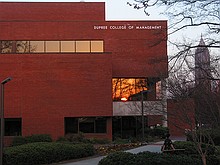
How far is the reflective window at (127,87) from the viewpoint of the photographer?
44.7 m

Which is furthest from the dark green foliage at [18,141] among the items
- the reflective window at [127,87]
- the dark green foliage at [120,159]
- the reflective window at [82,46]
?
the dark green foliage at [120,159]

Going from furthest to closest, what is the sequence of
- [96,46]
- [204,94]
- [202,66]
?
[96,46] → [204,94] → [202,66]

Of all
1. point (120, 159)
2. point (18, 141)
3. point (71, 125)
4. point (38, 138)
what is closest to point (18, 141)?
point (18, 141)

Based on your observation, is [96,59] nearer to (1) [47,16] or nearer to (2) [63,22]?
(2) [63,22]

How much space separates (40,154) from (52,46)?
911 inches

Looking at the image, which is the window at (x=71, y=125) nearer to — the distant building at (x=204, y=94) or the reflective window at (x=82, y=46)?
the reflective window at (x=82, y=46)

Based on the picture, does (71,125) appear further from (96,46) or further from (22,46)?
(22,46)

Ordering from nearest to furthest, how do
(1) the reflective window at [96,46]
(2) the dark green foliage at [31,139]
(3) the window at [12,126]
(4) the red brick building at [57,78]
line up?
(2) the dark green foliage at [31,139], (4) the red brick building at [57,78], (3) the window at [12,126], (1) the reflective window at [96,46]

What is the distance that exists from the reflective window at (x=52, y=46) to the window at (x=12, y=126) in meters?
8.20

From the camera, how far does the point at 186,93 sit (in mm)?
13219

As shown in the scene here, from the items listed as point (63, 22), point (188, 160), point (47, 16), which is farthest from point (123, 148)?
point (47, 16)

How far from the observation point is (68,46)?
4297 cm

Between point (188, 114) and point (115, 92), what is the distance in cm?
3197

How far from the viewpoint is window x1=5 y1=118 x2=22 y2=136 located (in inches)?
1538
